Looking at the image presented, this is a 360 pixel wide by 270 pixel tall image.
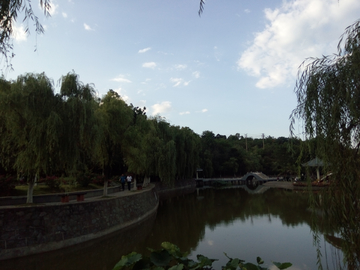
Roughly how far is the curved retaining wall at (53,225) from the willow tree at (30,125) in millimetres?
1558

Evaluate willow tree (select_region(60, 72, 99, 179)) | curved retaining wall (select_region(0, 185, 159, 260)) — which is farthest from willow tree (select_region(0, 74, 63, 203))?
curved retaining wall (select_region(0, 185, 159, 260))

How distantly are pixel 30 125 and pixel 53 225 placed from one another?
11.6 feet

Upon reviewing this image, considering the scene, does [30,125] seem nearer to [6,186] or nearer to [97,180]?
[6,186]

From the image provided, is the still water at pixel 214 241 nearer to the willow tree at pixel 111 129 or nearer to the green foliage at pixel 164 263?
Result: the green foliage at pixel 164 263

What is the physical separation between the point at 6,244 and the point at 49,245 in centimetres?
122

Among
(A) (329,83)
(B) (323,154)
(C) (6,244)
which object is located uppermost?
(A) (329,83)

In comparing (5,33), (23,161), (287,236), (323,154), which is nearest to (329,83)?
(323,154)

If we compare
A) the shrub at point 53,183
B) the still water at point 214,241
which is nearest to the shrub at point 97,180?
the shrub at point 53,183

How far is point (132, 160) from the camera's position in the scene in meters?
15.5

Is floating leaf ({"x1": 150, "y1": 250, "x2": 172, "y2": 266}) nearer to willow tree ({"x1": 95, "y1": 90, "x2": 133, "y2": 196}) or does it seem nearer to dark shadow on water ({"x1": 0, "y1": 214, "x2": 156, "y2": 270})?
dark shadow on water ({"x1": 0, "y1": 214, "x2": 156, "y2": 270})

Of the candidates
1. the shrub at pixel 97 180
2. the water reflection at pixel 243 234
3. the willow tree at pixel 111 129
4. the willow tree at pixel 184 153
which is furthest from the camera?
the willow tree at pixel 184 153

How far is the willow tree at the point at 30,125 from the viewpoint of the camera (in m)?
9.05

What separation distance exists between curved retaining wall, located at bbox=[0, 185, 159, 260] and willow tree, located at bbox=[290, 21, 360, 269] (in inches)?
317

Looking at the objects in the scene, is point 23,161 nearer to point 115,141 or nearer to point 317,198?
point 115,141
